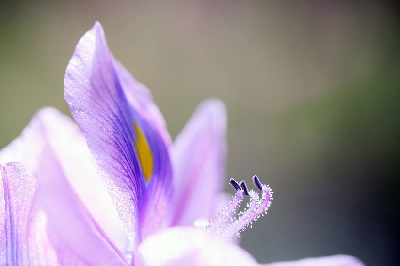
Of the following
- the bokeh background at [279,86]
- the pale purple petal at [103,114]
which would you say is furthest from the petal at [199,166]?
the bokeh background at [279,86]

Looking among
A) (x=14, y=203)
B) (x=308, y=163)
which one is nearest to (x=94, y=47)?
(x=14, y=203)

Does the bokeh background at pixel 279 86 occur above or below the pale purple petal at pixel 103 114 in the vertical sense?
above

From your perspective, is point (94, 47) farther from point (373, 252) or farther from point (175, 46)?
point (175, 46)

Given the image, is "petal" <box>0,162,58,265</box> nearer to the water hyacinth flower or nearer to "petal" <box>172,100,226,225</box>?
the water hyacinth flower

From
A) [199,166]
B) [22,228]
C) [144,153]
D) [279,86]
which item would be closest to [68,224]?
→ [22,228]

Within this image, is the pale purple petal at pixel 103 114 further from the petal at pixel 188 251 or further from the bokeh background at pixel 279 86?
the bokeh background at pixel 279 86

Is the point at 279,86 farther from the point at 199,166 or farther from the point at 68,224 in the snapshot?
the point at 68,224
